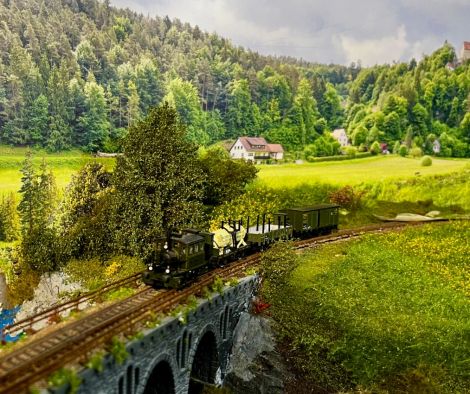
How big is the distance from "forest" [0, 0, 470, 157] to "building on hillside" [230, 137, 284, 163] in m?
2.58

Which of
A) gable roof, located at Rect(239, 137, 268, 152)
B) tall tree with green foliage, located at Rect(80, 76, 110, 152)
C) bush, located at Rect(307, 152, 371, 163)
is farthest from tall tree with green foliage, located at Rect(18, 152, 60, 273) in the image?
bush, located at Rect(307, 152, 371, 163)

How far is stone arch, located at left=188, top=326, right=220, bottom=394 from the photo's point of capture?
25.3 meters

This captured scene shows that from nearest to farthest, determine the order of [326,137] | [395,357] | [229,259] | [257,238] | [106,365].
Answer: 1. [106,365]
2. [395,357]
3. [229,259]
4. [257,238]
5. [326,137]

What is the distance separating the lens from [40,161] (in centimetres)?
4500

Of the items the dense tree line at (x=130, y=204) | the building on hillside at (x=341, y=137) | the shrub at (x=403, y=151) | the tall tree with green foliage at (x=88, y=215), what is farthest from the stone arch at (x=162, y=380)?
the building on hillside at (x=341, y=137)

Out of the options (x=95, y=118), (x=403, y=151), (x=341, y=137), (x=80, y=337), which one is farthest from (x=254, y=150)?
(x=80, y=337)

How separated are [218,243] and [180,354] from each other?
30.2ft

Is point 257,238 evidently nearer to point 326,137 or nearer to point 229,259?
point 229,259

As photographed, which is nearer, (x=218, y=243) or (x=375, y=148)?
(x=218, y=243)

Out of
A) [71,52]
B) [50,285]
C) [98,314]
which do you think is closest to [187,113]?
[71,52]

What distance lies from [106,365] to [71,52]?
140 feet

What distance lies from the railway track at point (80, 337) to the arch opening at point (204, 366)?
3457mm

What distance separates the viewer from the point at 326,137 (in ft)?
192

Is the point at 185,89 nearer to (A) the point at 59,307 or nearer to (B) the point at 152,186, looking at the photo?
(B) the point at 152,186
